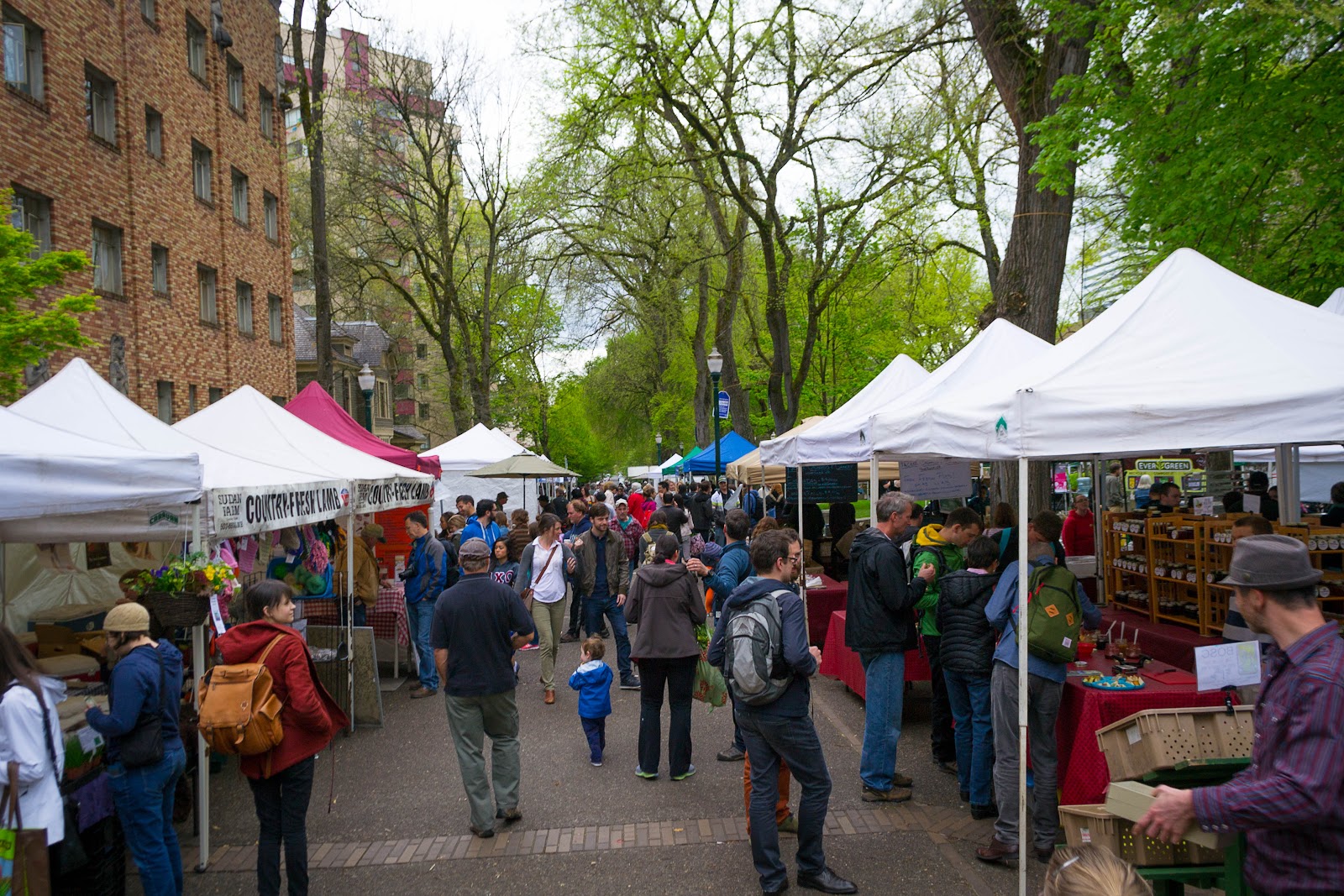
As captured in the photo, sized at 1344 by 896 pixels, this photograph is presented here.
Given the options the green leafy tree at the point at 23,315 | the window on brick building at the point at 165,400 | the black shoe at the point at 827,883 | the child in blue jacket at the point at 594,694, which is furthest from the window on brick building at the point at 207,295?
the black shoe at the point at 827,883

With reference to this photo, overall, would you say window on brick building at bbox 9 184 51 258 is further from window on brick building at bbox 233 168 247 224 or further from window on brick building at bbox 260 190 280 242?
window on brick building at bbox 260 190 280 242

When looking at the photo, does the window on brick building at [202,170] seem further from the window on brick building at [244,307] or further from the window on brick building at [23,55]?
the window on brick building at [23,55]

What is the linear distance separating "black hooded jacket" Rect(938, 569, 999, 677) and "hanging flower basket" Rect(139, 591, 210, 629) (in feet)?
15.7

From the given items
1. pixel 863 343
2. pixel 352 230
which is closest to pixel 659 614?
pixel 352 230

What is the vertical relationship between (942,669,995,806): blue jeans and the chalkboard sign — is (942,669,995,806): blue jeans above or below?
below

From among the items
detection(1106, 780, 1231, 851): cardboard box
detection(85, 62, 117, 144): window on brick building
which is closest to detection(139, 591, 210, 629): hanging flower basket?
detection(1106, 780, 1231, 851): cardboard box

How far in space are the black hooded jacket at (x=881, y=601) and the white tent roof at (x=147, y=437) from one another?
4221 mm

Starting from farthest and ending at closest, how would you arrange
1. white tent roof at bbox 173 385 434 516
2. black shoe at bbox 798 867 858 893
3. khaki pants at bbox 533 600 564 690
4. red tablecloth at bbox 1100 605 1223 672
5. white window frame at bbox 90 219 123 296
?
white window frame at bbox 90 219 123 296 < khaki pants at bbox 533 600 564 690 < white tent roof at bbox 173 385 434 516 < red tablecloth at bbox 1100 605 1223 672 < black shoe at bbox 798 867 858 893

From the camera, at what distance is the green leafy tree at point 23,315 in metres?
9.42

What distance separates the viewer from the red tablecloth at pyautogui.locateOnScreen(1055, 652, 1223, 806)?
505 cm

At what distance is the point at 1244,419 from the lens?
13.9 feet

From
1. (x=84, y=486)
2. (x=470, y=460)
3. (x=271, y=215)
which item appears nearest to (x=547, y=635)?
(x=84, y=486)

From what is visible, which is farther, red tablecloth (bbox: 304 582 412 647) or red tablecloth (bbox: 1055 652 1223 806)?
red tablecloth (bbox: 304 582 412 647)

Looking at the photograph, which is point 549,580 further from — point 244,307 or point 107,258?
point 244,307
